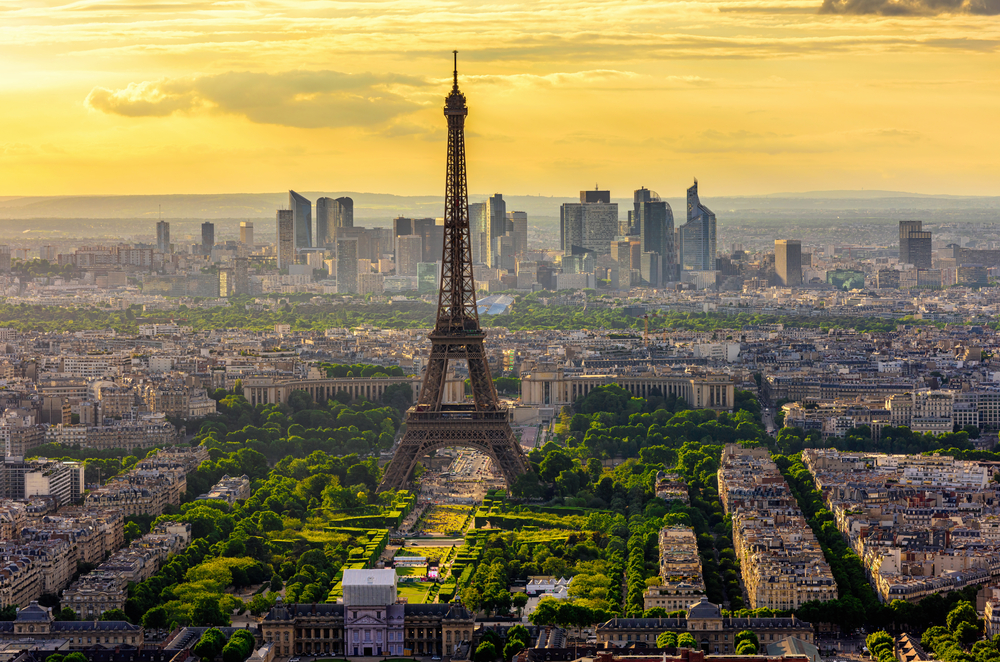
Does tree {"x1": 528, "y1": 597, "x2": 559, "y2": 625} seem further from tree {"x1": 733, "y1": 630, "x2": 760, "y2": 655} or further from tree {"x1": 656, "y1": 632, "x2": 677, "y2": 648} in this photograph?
tree {"x1": 733, "y1": 630, "x2": 760, "y2": 655}

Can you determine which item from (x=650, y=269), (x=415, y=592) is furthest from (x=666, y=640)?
(x=650, y=269)

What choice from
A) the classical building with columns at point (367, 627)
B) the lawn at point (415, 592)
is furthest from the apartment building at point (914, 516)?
the lawn at point (415, 592)

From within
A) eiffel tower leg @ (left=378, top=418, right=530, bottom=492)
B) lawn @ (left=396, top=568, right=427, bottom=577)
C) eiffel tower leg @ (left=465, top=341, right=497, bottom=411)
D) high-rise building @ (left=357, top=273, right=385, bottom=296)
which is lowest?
lawn @ (left=396, top=568, right=427, bottom=577)

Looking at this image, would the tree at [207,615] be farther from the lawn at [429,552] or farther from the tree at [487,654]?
the lawn at [429,552]

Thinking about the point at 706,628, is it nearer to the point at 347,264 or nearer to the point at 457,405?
the point at 457,405

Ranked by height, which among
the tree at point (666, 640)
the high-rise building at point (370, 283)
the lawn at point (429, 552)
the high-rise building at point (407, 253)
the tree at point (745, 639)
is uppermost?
the high-rise building at point (407, 253)

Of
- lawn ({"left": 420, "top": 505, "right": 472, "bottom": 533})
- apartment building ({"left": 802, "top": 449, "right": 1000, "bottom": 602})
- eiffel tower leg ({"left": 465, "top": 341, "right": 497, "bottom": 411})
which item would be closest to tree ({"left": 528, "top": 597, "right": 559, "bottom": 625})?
apartment building ({"left": 802, "top": 449, "right": 1000, "bottom": 602})
